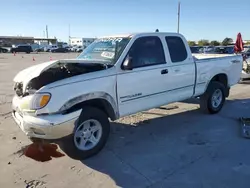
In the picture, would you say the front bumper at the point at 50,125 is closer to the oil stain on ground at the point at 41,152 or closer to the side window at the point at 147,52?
the oil stain on ground at the point at 41,152

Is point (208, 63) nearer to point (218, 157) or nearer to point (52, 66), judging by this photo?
point (218, 157)

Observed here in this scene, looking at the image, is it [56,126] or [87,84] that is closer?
[56,126]

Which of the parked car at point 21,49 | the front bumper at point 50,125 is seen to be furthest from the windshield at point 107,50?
the parked car at point 21,49

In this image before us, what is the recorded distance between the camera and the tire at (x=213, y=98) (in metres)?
6.93

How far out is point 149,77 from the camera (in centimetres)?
522

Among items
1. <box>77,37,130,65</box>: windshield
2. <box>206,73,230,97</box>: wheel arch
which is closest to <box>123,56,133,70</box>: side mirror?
<box>77,37,130,65</box>: windshield

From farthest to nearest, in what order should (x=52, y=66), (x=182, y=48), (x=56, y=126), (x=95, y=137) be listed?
(x=182, y=48) < (x=52, y=66) < (x=95, y=137) < (x=56, y=126)

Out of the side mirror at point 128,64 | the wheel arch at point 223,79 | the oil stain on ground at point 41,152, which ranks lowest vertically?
the oil stain on ground at point 41,152

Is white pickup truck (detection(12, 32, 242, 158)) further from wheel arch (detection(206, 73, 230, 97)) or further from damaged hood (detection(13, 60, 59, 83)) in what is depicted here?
wheel arch (detection(206, 73, 230, 97))

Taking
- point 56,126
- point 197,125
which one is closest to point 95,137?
point 56,126

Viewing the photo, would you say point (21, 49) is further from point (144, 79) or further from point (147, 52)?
point (144, 79)

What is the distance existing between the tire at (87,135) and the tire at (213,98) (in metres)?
3.22

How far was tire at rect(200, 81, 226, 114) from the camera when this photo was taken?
273 inches

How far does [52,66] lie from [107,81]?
1.10m
